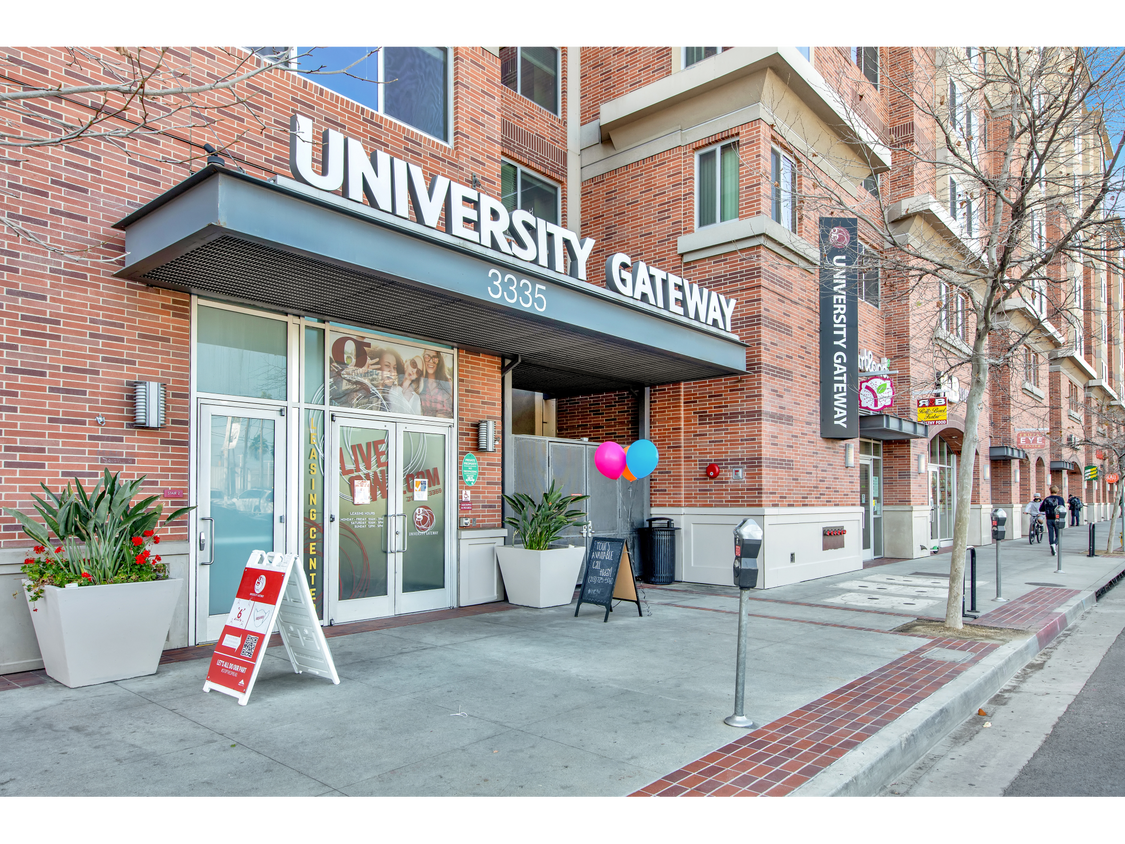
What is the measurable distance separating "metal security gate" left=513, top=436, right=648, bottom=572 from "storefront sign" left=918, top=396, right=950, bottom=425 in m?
7.17

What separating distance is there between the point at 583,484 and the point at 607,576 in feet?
11.5

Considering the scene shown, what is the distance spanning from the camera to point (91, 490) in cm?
676

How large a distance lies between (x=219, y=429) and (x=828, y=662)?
6505mm

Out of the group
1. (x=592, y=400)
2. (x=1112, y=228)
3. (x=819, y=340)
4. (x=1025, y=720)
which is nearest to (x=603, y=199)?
(x=592, y=400)

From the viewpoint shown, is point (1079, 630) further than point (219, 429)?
Yes

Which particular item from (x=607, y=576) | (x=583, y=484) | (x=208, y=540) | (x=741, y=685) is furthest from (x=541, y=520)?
(x=741, y=685)

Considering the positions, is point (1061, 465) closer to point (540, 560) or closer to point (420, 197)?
point (540, 560)

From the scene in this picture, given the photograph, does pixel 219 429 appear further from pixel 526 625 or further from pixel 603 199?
pixel 603 199

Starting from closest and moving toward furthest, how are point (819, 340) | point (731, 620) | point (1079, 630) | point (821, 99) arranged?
1. point (731, 620)
2. point (1079, 630)
3. point (821, 99)
4. point (819, 340)

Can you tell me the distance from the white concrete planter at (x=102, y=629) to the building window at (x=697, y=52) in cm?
1236

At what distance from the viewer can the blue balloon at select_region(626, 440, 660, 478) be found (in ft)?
33.0

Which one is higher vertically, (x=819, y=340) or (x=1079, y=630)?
(x=819, y=340)

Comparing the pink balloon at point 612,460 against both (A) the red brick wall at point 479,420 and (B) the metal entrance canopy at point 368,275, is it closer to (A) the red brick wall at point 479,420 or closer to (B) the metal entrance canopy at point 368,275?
(B) the metal entrance canopy at point 368,275

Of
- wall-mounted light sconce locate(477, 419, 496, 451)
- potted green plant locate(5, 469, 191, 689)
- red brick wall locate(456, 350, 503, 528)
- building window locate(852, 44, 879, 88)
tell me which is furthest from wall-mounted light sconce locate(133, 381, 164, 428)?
building window locate(852, 44, 879, 88)
